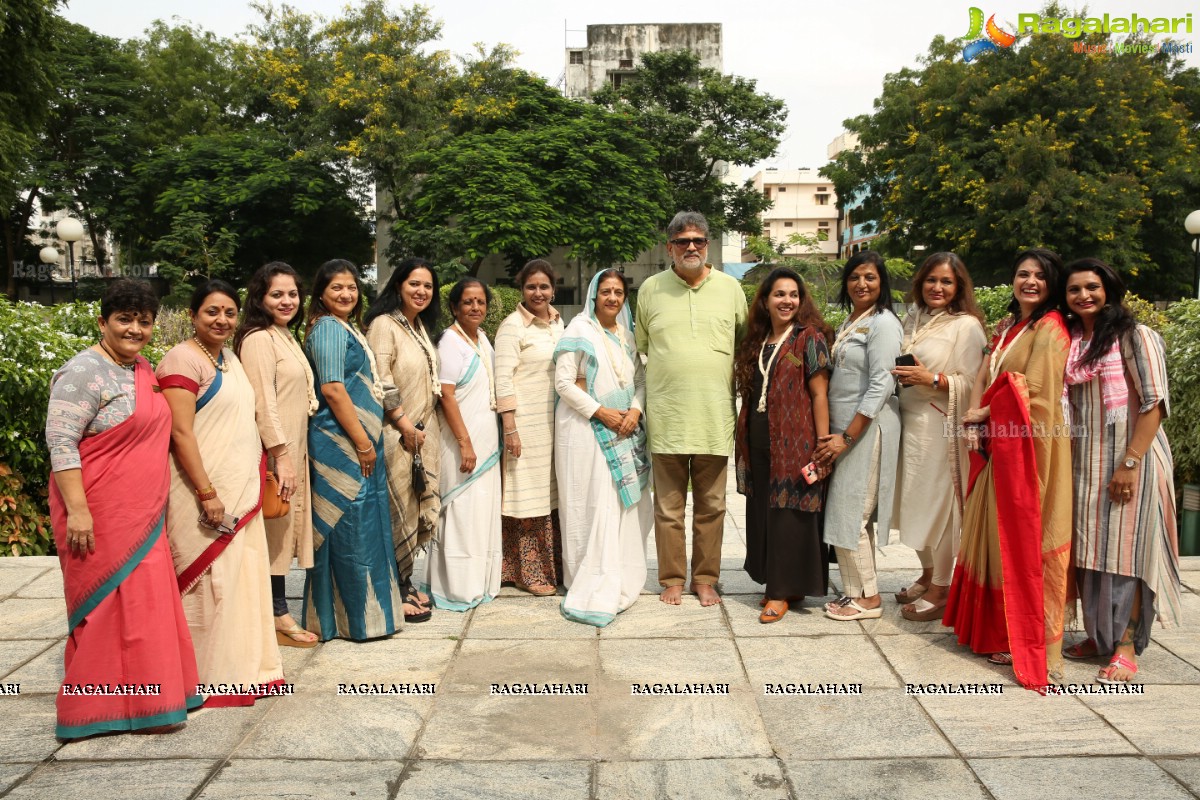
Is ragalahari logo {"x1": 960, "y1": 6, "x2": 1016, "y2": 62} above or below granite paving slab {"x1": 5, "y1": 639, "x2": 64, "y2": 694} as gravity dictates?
above

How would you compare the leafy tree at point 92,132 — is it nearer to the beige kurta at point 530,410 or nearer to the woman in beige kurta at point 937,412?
the beige kurta at point 530,410

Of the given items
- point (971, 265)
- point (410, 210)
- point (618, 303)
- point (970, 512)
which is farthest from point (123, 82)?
point (970, 512)

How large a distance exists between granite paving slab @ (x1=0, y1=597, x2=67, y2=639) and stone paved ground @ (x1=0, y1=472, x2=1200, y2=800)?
2 centimetres

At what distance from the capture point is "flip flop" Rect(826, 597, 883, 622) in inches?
171

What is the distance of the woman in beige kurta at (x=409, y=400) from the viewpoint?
428 cm

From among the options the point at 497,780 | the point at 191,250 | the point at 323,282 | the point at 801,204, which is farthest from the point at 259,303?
the point at 801,204

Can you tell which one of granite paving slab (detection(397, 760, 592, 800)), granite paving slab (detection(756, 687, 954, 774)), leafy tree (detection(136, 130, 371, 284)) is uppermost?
leafy tree (detection(136, 130, 371, 284))

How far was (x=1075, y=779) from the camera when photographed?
2.78m

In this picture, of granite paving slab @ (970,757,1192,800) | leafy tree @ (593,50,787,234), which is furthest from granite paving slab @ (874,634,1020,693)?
leafy tree @ (593,50,787,234)

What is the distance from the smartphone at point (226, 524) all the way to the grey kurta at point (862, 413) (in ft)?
8.37

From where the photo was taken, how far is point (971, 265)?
23.2 m

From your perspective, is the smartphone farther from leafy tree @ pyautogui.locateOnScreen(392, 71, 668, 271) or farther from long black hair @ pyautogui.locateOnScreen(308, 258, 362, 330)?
leafy tree @ pyautogui.locateOnScreen(392, 71, 668, 271)

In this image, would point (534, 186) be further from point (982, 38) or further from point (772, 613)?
point (772, 613)

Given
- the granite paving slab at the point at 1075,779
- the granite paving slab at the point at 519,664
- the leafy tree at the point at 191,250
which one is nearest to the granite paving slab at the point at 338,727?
Result: the granite paving slab at the point at 519,664
